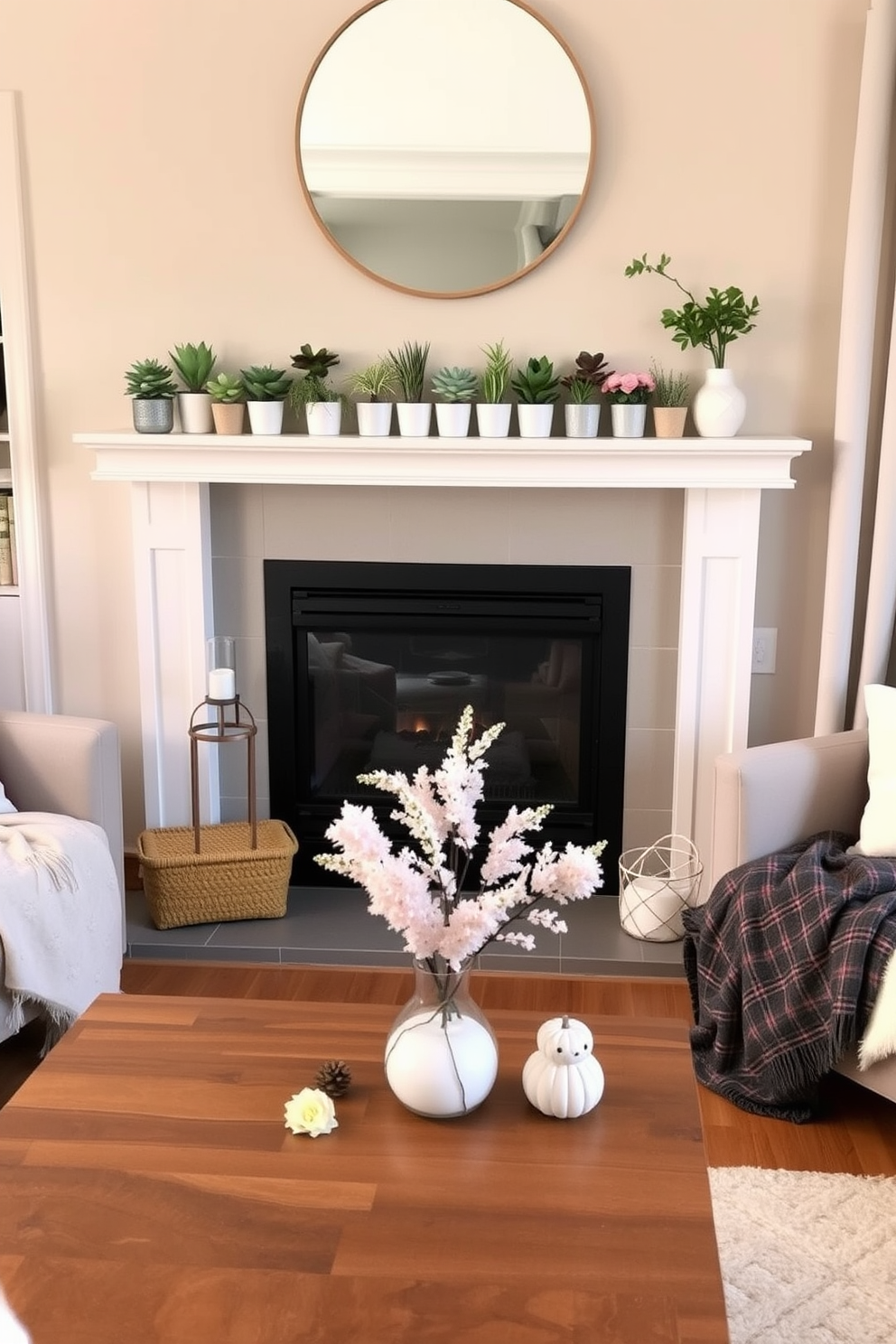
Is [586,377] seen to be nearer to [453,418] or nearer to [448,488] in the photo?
[453,418]

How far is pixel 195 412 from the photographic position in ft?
10.5

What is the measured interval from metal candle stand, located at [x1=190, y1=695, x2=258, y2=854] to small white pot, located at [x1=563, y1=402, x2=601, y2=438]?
41.4 inches

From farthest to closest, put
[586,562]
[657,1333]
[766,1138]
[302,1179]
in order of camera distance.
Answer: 1. [586,562]
2. [766,1138]
3. [302,1179]
4. [657,1333]

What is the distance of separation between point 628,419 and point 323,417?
73 centimetres

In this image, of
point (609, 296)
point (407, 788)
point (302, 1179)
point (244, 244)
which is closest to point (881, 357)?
point (609, 296)

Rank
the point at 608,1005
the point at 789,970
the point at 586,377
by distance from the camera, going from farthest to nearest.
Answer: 1. the point at 586,377
2. the point at 608,1005
3. the point at 789,970

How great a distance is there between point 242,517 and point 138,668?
483 millimetres

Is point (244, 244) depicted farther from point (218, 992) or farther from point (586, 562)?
point (218, 992)

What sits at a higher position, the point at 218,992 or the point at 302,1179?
the point at 302,1179

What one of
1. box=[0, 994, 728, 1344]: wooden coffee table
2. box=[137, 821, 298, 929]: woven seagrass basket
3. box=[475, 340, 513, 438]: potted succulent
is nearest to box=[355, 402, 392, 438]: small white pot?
box=[475, 340, 513, 438]: potted succulent

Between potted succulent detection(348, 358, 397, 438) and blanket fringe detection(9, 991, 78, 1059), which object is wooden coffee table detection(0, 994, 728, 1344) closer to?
blanket fringe detection(9, 991, 78, 1059)

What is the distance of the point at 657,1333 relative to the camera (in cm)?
135

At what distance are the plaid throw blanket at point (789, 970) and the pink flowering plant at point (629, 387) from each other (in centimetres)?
113

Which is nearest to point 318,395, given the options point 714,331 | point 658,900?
point 714,331
